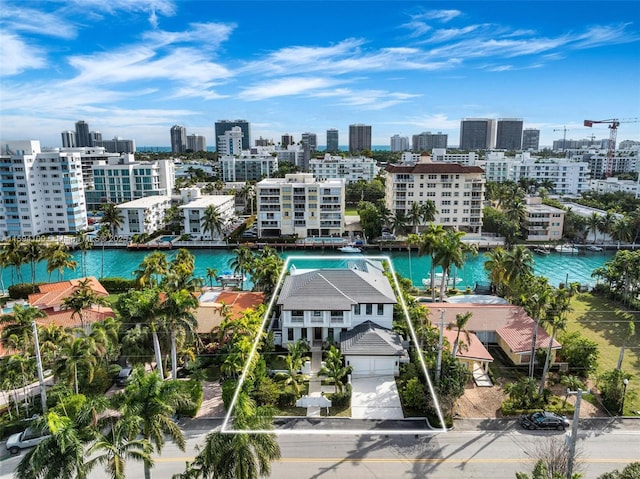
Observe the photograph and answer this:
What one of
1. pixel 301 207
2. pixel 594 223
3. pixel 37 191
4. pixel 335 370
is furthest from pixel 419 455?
pixel 37 191

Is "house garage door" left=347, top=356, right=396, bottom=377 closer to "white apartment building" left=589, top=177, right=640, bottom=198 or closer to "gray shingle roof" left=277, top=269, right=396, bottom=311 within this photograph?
"gray shingle roof" left=277, top=269, right=396, bottom=311

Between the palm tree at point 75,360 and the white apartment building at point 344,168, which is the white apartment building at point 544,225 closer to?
the white apartment building at point 344,168

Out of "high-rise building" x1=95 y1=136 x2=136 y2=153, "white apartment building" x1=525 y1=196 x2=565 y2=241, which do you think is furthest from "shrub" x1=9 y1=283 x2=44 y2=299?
"high-rise building" x1=95 y1=136 x2=136 y2=153

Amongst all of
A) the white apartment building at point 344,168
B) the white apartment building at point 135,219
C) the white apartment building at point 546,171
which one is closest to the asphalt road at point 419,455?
the white apartment building at point 135,219

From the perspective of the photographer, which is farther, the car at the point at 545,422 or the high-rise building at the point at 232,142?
the high-rise building at the point at 232,142

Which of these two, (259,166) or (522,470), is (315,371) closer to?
(522,470)

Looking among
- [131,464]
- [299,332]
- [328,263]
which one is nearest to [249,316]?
[299,332]
